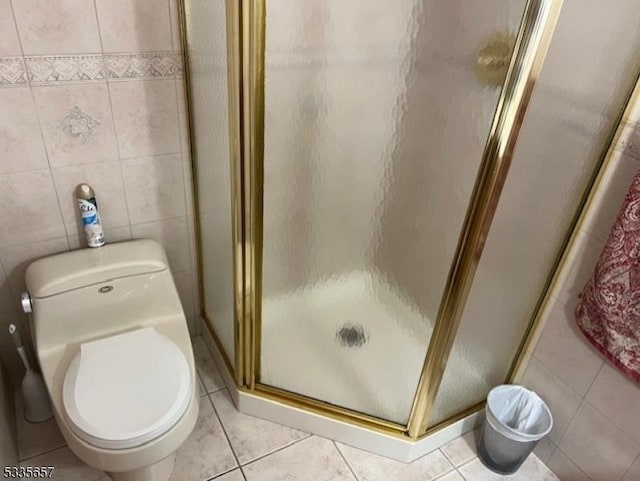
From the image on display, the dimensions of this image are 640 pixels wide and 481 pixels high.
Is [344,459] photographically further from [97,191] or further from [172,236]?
[97,191]

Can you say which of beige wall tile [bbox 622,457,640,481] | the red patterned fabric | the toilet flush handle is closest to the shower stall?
the red patterned fabric

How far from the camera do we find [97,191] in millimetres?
1499

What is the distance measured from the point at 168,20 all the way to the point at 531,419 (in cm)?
173

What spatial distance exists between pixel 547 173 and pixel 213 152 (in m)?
0.95

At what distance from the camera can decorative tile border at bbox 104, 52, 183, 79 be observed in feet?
4.41

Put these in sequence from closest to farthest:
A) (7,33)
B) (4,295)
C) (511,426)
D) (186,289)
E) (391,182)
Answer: (7,33), (391,182), (4,295), (511,426), (186,289)

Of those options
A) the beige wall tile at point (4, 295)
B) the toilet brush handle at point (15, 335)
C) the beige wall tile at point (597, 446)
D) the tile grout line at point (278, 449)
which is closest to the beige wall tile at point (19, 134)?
the beige wall tile at point (4, 295)

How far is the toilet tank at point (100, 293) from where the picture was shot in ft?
4.59

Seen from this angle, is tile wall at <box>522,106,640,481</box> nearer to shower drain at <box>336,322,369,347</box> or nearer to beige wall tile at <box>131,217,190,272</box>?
shower drain at <box>336,322,369,347</box>

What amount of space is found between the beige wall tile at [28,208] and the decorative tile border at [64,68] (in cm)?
28

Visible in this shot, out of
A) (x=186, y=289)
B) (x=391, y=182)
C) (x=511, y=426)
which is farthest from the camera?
(x=186, y=289)

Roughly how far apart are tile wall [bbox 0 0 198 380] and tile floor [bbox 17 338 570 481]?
1.23ft

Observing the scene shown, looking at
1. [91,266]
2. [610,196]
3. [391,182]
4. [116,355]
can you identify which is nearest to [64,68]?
[91,266]

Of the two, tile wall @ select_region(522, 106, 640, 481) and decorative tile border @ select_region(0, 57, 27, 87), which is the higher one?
decorative tile border @ select_region(0, 57, 27, 87)
